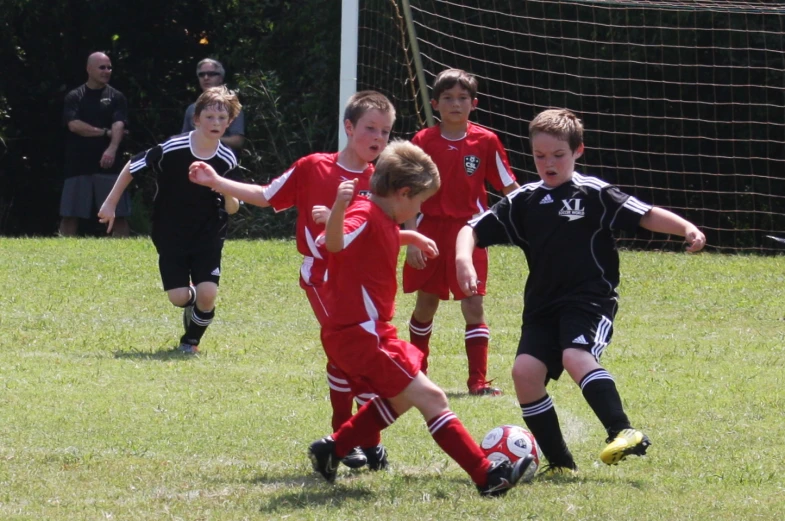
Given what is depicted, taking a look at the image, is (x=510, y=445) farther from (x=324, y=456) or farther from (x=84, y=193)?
(x=84, y=193)

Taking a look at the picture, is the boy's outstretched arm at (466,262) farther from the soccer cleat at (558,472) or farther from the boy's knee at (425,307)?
the boy's knee at (425,307)

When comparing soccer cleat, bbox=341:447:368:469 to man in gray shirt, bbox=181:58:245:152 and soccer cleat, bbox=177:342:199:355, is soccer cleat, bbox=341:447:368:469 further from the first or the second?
man in gray shirt, bbox=181:58:245:152

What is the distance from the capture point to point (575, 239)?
16.3 feet

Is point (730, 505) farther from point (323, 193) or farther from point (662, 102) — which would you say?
point (662, 102)

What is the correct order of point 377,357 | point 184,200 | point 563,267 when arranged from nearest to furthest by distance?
point 377,357
point 563,267
point 184,200

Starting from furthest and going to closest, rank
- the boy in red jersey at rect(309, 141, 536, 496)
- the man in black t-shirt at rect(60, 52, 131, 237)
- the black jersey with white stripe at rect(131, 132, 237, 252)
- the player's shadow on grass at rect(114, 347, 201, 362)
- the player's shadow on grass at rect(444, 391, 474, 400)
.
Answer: the man in black t-shirt at rect(60, 52, 131, 237)
the black jersey with white stripe at rect(131, 132, 237, 252)
the player's shadow on grass at rect(114, 347, 201, 362)
the player's shadow on grass at rect(444, 391, 474, 400)
the boy in red jersey at rect(309, 141, 536, 496)

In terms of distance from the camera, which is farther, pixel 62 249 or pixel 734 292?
pixel 62 249

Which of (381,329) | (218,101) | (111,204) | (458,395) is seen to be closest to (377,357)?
(381,329)

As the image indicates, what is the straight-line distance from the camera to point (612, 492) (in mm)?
4547

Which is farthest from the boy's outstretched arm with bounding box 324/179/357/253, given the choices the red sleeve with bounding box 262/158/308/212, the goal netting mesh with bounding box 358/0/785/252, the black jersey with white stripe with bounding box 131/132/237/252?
the goal netting mesh with bounding box 358/0/785/252

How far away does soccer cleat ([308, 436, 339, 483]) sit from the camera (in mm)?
4688

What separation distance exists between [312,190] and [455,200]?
1606 millimetres

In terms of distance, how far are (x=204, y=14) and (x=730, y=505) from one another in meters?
12.9

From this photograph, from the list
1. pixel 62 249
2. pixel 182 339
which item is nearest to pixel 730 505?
pixel 182 339
